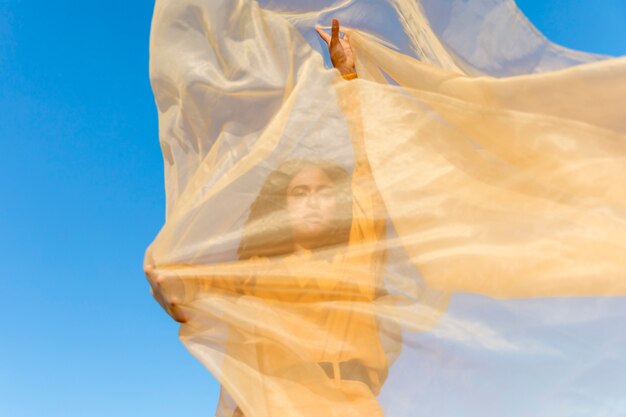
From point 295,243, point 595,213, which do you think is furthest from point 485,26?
point 295,243

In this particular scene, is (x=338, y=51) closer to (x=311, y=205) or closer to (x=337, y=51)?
(x=337, y=51)

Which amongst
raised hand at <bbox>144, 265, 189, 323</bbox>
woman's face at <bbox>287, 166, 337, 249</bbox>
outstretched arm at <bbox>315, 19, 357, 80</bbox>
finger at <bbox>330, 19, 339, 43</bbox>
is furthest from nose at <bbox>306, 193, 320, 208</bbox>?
finger at <bbox>330, 19, 339, 43</bbox>

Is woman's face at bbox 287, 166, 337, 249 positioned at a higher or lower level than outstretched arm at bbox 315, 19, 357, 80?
lower

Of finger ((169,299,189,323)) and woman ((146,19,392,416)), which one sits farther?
finger ((169,299,189,323))

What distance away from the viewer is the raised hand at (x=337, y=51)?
118 inches

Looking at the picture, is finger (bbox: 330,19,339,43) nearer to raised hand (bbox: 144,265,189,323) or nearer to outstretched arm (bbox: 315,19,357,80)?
outstretched arm (bbox: 315,19,357,80)

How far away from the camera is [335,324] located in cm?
218

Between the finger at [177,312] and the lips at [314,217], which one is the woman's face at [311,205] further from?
the finger at [177,312]

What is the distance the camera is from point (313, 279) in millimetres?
2215

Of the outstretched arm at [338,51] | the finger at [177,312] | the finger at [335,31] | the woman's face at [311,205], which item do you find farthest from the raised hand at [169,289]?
the finger at [335,31]

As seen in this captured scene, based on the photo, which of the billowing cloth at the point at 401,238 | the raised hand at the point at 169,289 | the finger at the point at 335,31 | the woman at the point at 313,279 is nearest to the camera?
the billowing cloth at the point at 401,238

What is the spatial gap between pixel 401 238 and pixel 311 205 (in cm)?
35

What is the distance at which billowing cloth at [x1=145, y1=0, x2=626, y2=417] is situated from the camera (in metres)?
1.97

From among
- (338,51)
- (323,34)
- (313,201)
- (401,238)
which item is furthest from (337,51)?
(401,238)
